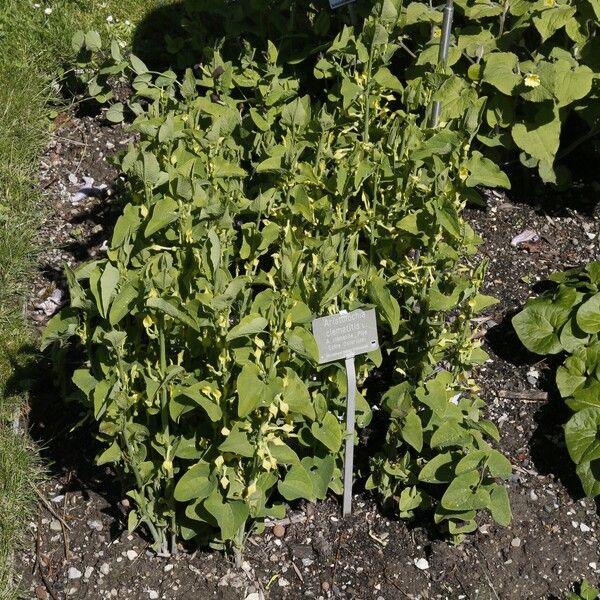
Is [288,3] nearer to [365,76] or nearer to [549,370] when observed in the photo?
[365,76]

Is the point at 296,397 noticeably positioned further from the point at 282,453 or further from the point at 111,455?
the point at 111,455

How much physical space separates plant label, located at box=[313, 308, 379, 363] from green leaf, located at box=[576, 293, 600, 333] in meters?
0.94

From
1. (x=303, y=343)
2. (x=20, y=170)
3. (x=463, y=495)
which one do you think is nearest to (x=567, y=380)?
(x=463, y=495)

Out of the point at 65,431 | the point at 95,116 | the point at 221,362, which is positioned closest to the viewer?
the point at 221,362

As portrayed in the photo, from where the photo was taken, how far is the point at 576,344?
11.0ft

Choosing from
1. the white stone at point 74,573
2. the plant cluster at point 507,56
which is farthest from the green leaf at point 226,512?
the plant cluster at point 507,56

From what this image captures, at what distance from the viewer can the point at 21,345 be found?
3.63 metres

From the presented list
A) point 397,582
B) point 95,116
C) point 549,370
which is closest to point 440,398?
point 397,582

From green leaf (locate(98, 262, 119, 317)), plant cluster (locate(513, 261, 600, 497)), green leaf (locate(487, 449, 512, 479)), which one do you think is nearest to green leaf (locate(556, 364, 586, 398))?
Result: plant cluster (locate(513, 261, 600, 497))

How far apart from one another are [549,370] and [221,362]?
4.98ft

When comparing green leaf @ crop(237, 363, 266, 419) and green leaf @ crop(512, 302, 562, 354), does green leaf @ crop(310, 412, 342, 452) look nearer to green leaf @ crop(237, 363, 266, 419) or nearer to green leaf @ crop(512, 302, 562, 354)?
green leaf @ crop(237, 363, 266, 419)

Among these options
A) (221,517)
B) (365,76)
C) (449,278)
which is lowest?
(221,517)

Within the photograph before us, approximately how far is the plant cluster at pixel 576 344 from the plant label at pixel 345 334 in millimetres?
869

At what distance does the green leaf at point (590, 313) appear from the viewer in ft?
10.7
